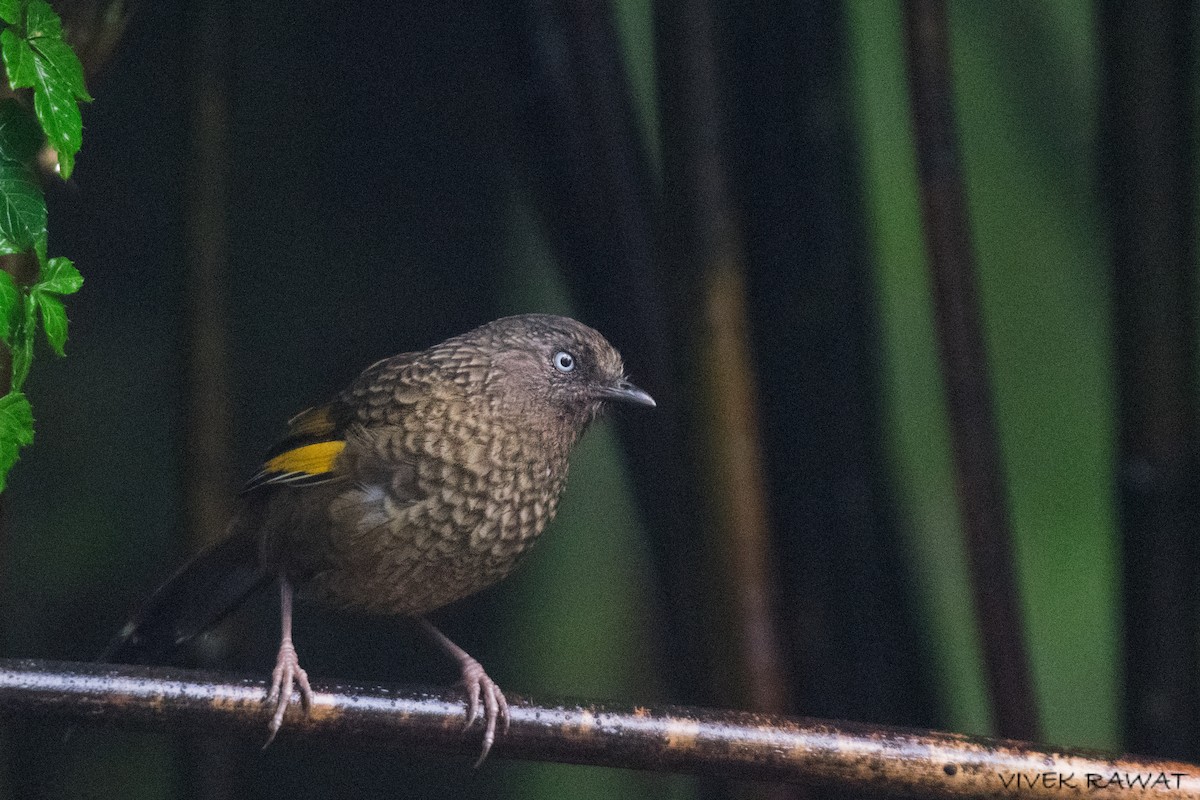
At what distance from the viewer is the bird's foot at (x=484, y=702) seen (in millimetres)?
1965

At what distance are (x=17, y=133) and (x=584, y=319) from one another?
57.0 inches

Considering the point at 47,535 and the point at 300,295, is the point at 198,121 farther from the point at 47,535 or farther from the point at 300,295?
the point at 47,535

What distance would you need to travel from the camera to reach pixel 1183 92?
2.95m

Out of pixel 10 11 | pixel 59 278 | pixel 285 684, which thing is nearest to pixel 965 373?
pixel 285 684

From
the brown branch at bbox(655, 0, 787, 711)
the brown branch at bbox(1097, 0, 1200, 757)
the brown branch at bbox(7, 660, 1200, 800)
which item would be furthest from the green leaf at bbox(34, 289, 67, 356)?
the brown branch at bbox(1097, 0, 1200, 757)

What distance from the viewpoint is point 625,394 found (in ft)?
7.14

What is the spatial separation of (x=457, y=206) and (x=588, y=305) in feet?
1.31

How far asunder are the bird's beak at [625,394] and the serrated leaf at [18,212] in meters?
0.92

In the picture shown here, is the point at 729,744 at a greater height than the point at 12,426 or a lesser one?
lesser

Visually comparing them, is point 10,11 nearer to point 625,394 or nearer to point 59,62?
point 59,62

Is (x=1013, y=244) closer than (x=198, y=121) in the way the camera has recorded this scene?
No

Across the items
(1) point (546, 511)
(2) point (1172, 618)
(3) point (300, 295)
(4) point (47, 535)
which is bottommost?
(2) point (1172, 618)

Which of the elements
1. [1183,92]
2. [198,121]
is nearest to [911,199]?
[1183,92]

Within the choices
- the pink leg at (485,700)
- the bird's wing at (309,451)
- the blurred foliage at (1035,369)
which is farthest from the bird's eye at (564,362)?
the blurred foliage at (1035,369)
